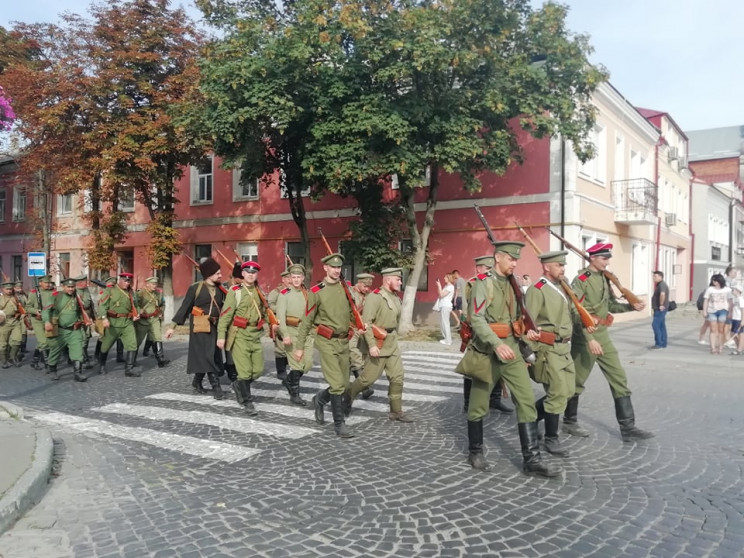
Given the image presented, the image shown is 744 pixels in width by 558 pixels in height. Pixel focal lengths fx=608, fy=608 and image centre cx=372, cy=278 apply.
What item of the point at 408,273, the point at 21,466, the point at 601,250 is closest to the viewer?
the point at 21,466

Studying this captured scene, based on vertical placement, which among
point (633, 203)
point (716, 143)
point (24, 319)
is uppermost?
point (716, 143)

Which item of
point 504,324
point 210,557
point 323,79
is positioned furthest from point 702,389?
point 323,79

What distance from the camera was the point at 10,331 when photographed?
12672mm

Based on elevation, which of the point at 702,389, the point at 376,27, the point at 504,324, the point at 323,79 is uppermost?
the point at 376,27

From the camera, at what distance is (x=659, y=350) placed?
551 inches

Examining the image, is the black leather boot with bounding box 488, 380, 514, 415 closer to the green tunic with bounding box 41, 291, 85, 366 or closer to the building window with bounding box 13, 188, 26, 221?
the green tunic with bounding box 41, 291, 85, 366

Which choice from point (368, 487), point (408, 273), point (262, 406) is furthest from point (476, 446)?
point (408, 273)

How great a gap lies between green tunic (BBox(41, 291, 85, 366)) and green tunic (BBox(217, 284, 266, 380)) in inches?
167

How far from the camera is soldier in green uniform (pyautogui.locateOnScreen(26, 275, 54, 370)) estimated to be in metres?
11.5

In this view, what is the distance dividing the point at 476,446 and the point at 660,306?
33.2ft

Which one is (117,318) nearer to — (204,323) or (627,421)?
(204,323)

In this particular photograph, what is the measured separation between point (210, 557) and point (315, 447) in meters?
2.41

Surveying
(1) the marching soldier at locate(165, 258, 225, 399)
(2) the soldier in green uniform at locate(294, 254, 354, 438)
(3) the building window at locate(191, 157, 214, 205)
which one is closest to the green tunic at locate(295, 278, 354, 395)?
(2) the soldier in green uniform at locate(294, 254, 354, 438)

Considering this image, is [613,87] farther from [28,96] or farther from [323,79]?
[28,96]
